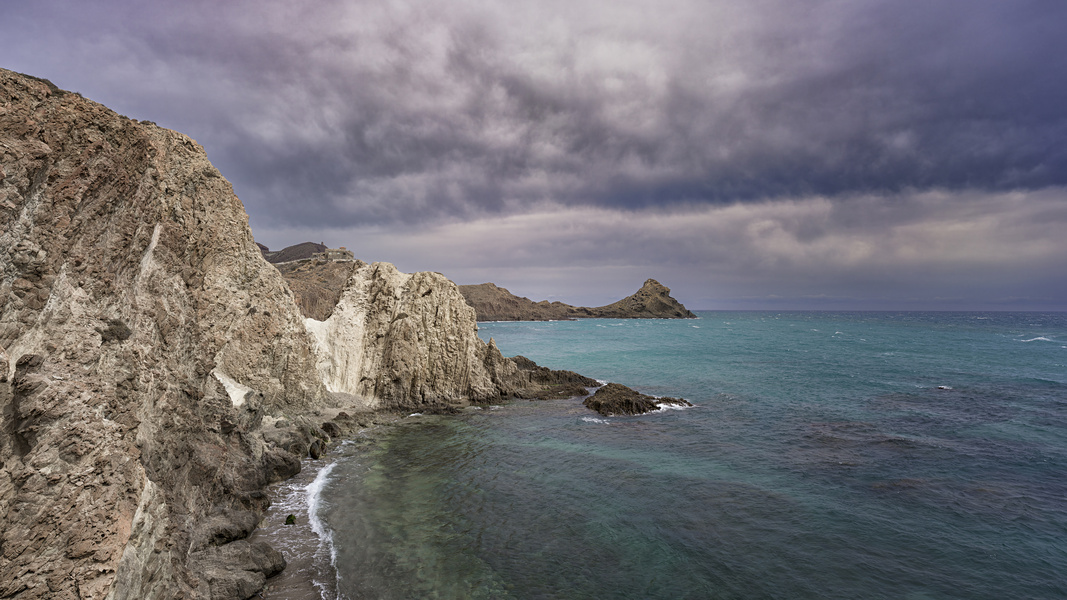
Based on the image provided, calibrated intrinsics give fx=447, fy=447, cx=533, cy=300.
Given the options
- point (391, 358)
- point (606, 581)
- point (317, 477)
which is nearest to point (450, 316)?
point (391, 358)

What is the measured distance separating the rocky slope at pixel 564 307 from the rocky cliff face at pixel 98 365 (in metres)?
146

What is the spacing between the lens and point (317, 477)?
16953 mm

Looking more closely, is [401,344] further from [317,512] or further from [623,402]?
[317,512]

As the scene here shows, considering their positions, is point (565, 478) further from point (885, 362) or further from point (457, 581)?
point (885, 362)

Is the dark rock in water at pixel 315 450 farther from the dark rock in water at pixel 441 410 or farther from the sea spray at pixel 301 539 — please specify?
the dark rock in water at pixel 441 410

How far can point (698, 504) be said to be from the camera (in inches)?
591

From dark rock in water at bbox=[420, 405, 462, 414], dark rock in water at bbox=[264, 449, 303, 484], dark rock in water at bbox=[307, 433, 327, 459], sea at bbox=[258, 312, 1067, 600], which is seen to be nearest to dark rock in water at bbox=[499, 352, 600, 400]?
sea at bbox=[258, 312, 1067, 600]

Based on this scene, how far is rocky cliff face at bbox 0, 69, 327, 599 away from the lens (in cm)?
539

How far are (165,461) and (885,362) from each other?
62805 millimetres

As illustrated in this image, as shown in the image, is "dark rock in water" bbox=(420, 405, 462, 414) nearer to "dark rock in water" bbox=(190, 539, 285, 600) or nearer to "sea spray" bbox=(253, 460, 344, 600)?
"sea spray" bbox=(253, 460, 344, 600)

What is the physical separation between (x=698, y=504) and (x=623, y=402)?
13.9 metres

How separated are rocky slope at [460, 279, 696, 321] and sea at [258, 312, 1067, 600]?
438ft

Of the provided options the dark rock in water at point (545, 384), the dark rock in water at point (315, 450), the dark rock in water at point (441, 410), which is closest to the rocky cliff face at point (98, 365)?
the dark rock in water at point (315, 450)

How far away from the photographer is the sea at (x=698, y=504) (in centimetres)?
1093
